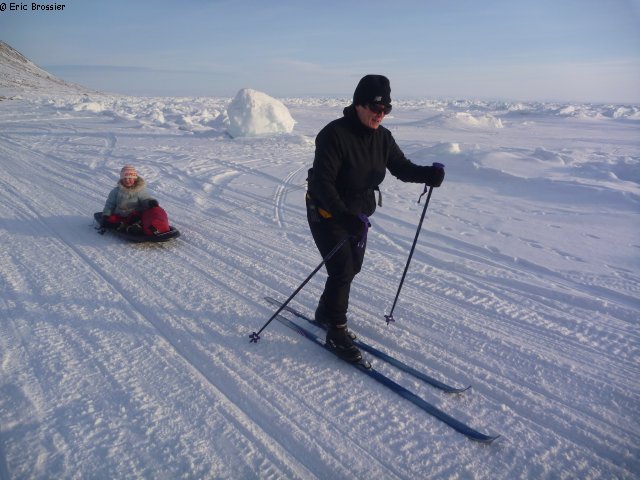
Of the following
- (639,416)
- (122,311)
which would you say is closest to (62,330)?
(122,311)

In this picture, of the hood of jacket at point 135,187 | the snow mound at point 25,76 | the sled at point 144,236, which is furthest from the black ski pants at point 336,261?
the snow mound at point 25,76

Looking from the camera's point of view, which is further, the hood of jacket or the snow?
the hood of jacket

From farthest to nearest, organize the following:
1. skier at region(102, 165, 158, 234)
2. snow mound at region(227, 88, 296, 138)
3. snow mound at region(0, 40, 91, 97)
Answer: snow mound at region(0, 40, 91, 97) < snow mound at region(227, 88, 296, 138) < skier at region(102, 165, 158, 234)

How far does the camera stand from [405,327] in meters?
3.40

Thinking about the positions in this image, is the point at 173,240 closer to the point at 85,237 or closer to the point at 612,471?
the point at 85,237

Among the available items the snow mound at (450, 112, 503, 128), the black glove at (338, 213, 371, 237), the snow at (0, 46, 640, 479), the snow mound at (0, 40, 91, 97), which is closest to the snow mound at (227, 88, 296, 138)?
the snow at (0, 46, 640, 479)

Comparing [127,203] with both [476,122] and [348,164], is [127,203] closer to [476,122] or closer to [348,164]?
[348,164]

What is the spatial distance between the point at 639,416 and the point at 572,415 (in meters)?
0.44

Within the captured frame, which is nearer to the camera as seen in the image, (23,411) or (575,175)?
(23,411)

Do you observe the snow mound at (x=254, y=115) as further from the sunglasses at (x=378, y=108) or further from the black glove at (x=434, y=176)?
the sunglasses at (x=378, y=108)

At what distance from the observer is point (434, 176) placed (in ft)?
9.70

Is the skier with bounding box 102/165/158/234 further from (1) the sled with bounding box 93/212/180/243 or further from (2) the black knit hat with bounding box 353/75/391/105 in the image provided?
(2) the black knit hat with bounding box 353/75/391/105

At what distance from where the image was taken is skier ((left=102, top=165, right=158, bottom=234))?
16.6ft

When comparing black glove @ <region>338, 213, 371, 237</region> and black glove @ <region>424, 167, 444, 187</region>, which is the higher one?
black glove @ <region>424, 167, 444, 187</region>
